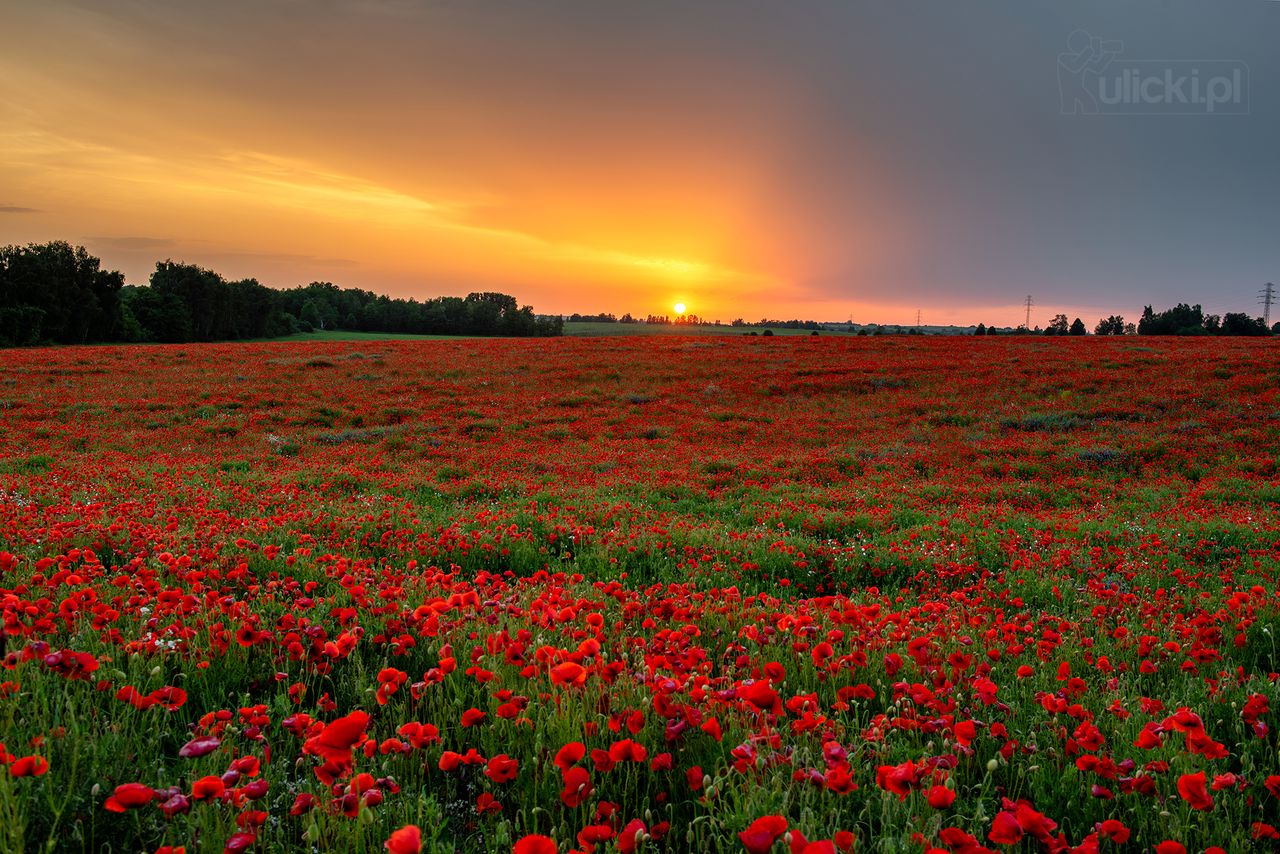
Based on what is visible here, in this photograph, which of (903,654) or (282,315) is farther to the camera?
(282,315)

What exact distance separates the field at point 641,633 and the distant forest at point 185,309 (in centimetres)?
5561

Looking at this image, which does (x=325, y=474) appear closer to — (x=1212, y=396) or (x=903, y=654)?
(x=903, y=654)

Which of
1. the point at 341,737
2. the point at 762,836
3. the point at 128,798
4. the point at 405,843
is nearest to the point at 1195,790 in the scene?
the point at 762,836

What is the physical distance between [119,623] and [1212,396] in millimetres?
29482

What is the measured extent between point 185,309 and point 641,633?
87711 mm

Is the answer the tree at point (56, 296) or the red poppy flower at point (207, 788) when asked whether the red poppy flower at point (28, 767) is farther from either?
the tree at point (56, 296)

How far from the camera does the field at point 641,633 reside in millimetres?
2527

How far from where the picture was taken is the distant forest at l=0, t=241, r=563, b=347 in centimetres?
6216

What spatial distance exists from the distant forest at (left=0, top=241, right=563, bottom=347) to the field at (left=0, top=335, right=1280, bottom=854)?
55609 mm

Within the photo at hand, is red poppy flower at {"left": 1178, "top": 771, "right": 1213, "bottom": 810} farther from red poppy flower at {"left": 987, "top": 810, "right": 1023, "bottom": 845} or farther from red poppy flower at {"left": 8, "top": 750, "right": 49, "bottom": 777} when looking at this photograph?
red poppy flower at {"left": 8, "top": 750, "right": 49, "bottom": 777}

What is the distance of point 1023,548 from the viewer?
9.12 metres

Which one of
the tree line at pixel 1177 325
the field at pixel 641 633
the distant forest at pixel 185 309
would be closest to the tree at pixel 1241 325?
the tree line at pixel 1177 325

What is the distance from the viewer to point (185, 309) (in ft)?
246

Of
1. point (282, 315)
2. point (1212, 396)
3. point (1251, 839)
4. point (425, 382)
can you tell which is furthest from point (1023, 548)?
point (282, 315)
